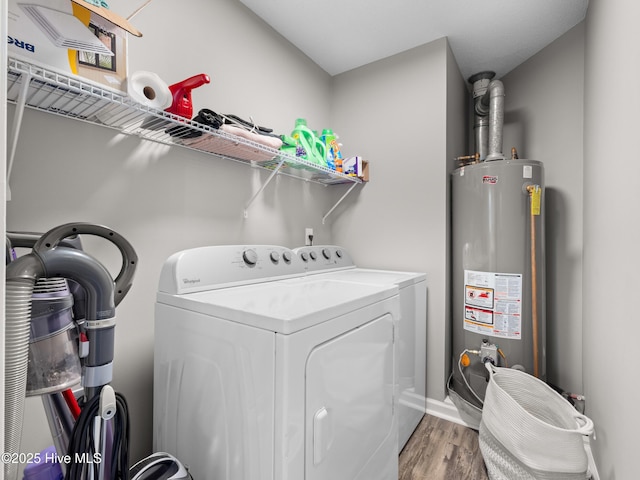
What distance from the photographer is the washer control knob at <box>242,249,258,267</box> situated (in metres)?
1.47

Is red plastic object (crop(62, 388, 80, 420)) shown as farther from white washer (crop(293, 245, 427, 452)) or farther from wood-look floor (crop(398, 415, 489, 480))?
wood-look floor (crop(398, 415, 489, 480))

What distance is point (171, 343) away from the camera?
1.13m

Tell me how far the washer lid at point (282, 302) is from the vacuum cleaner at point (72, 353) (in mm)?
302

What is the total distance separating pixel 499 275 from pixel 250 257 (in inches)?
59.8

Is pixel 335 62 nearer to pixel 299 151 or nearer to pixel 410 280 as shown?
pixel 299 151

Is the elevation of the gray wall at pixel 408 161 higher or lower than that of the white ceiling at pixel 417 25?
lower

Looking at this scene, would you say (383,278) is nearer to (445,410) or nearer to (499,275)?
(499,275)

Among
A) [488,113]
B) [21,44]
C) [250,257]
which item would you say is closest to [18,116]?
[21,44]

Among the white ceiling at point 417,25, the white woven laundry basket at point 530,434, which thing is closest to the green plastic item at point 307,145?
the white ceiling at point 417,25

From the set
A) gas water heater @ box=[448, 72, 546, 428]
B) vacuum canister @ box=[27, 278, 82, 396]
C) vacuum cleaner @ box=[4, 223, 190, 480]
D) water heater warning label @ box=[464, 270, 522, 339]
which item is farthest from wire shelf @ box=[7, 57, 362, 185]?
water heater warning label @ box=[464, 270, 522, 339]

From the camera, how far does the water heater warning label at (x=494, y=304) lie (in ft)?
6.13

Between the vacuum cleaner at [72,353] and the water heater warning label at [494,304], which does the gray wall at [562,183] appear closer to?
the water heater warning label at [494,304]

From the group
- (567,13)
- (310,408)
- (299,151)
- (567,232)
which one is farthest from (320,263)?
(567,13)

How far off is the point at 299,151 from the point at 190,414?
139cm
